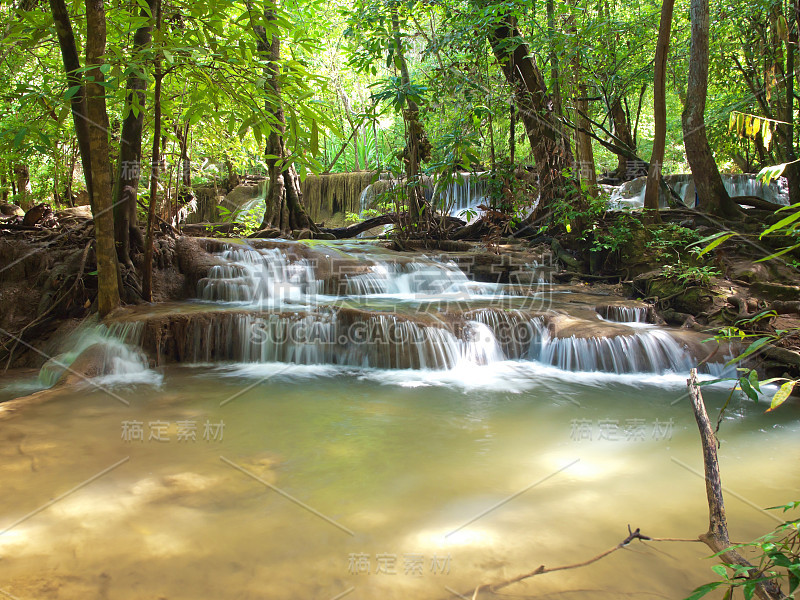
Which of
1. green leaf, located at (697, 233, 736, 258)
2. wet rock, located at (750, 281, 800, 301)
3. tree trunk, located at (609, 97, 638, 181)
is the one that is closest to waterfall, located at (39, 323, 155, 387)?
green leaf, located at (697, 233, 736, 258)

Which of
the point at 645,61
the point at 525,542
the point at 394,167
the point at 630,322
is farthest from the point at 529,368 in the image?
the point at 645,61

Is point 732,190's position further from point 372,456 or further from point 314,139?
point 314,139

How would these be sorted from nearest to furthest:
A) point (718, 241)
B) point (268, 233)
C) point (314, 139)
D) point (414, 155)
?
point (718, 241) → point (314, 139) → point (414, 155) → point (268, 233)

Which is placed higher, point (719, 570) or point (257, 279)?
point (257, 279)

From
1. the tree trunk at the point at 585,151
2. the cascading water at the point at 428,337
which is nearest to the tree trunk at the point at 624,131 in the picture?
the tree trunk at the point at 585,151

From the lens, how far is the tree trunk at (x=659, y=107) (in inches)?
305

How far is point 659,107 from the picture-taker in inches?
328

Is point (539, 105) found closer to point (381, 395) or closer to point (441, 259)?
point (441, 259)

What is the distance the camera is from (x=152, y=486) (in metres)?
2.95

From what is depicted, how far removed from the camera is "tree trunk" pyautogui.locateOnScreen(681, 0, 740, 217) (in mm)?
8508

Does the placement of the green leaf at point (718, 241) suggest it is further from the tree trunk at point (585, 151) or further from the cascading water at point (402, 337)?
the tree trunk at point (585, 151)

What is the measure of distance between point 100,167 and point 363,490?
4455 mm

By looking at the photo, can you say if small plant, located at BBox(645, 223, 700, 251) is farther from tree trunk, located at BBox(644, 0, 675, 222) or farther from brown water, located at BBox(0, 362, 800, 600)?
brown water, located at BBox(0, 362, 800, 600)

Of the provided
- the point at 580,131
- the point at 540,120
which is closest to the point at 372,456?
the point at 540,120
